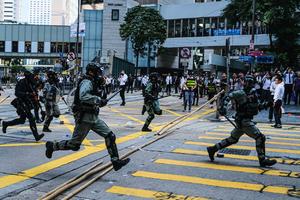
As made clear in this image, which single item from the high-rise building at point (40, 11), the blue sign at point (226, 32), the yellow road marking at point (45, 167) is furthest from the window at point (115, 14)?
the yellow road marking at point (45, 167)

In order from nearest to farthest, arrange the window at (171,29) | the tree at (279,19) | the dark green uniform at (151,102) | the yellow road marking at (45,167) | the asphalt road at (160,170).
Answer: the asphalt road at (160,170), the yellow road marking at (45,167), the dark green uniform at (151,102), the tree at (279,19), the window at (171,29)

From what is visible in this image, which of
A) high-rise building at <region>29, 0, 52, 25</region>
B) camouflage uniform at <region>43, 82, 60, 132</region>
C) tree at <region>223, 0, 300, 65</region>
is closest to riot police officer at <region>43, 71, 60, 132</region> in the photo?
camouflage uniform at <region>43, 82, 60, 132</region>

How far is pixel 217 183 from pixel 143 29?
134ft

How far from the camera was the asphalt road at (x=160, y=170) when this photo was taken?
20.5ft

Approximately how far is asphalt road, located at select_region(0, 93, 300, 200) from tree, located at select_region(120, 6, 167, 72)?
3565 cm

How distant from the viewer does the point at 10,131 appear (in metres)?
11.8

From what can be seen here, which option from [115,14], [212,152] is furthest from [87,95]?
[115,14]

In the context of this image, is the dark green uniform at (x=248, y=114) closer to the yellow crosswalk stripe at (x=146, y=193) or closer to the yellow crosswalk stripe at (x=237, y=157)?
the yellow crosswalk stripe at (x=237, y=157)

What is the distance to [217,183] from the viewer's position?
6.82m

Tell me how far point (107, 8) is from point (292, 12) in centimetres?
3606

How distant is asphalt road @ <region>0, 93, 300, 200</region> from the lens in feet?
20.5

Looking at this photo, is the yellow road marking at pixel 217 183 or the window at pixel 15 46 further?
the window at pixel 15 46

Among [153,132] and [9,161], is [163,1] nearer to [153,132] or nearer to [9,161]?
[153,132]

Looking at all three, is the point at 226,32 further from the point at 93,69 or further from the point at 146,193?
the point at 146,193
